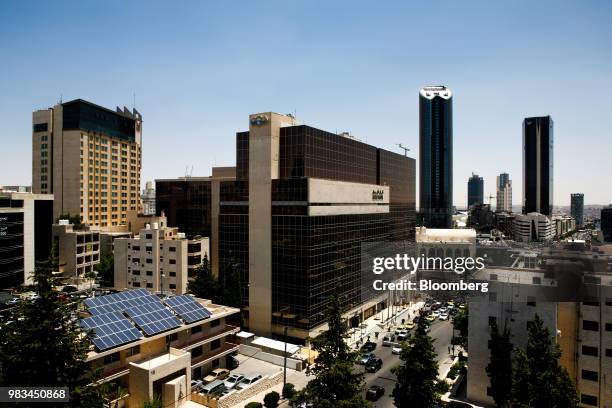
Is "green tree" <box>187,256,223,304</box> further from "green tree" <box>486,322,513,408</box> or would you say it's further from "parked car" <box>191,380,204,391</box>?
"green tree" <box>486,322,513,408</box>

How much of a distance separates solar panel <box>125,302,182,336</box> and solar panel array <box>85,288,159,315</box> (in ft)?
2.61

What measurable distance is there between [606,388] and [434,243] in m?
80.6

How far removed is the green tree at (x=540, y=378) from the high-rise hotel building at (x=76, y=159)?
119 meters

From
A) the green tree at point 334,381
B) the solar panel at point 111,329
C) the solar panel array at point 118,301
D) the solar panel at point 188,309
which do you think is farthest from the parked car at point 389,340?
the solar panel at point 111,329

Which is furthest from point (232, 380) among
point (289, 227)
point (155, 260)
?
point (155, 260)

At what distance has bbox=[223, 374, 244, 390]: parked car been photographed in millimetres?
43153

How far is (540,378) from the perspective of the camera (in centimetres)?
3216

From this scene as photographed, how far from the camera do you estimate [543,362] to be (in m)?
33.8

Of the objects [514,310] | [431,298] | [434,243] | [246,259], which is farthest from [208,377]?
[434,243]

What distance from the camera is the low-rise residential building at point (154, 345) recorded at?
36.3m

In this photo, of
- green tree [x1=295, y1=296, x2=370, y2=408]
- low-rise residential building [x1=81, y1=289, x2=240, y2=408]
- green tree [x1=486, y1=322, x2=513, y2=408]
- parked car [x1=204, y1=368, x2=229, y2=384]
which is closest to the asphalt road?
green tree [x1=486, y1=322, x2=513, y2=408]

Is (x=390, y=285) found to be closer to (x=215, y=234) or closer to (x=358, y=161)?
(x=358, y=161)

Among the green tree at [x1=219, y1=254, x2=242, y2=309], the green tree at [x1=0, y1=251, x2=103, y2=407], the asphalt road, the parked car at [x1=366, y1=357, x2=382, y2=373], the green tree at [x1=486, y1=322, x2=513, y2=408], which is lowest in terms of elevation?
the asphalt road

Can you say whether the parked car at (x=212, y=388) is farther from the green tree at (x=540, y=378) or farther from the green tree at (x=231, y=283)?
the green tree at (x=540, y=378)
